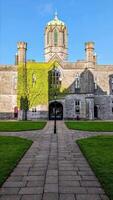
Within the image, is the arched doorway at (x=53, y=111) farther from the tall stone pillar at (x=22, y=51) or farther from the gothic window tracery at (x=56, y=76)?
the tall stone pillar at (x=22, y=51)

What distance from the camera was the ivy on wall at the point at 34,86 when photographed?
4884 cm

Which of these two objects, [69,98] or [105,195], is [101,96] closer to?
[69,98]

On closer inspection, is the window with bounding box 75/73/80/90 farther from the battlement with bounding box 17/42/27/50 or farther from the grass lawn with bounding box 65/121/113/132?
the grass lawn with bounding box 65/121/113/132

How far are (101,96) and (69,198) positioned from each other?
153ft

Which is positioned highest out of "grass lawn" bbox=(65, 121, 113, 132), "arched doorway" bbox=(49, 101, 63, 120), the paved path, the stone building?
the stone building

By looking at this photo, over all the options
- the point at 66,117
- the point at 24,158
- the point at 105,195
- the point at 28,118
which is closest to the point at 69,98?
the point at 66,117

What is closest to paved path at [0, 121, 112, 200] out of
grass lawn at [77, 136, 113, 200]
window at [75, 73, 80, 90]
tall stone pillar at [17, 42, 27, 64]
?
grass lawn at [77, 136, 113, 200]

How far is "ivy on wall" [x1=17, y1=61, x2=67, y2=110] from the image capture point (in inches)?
1923

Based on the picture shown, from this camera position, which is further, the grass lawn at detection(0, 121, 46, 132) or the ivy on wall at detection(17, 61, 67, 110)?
the ivy on wall at detection(17, 61, 67, 110)

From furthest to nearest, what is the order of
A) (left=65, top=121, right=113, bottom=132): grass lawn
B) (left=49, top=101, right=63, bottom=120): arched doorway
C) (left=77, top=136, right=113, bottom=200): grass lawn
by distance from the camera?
1. (left=49, top=101, right=63, bottom=120): arched doorway
2. (left=65, top=121, right=113, bottom=132): grass lawn
3. (left=77, top=136, right=113, bottom=200): grass lawn

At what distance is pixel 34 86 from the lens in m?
49.3

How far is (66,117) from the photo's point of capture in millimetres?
49406

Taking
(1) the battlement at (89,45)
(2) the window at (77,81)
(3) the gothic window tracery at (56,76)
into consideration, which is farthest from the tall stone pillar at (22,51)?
(1) the battlement at (89,45)

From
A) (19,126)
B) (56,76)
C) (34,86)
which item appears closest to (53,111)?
(34,86)
